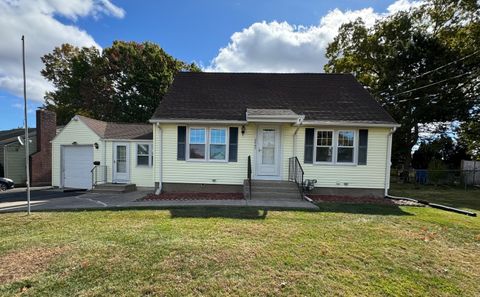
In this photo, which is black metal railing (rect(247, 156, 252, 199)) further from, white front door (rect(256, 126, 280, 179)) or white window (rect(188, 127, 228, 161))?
white window (rect(188, 127, 228, 161))

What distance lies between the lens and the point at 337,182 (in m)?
10.8

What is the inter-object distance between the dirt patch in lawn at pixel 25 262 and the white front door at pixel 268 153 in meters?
7.77

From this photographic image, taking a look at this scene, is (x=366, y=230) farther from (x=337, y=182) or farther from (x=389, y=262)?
(x=337, y=182)

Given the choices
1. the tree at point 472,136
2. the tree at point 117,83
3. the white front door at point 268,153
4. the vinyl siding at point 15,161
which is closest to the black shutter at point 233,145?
the white front door at point 268,153

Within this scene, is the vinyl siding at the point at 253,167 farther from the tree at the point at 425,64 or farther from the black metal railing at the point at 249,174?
the tree at the point at 425,64

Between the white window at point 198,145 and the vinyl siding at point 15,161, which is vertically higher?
the white window at point 198,145

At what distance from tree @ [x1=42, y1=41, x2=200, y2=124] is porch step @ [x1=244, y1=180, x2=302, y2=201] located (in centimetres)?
1960

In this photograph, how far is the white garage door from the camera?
13.1 m

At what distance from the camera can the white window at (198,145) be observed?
36.1ft

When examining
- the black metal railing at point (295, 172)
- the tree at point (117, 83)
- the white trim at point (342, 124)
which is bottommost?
the black metal railing at point (295, 172)

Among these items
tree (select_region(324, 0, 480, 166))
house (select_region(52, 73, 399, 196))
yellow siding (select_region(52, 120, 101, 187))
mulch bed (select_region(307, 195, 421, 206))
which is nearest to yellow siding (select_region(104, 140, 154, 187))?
yellow siding (select_region(52, 120, 101, 187))

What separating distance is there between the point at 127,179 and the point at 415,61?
22.1m

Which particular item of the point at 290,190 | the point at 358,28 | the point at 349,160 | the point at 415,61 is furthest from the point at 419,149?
the point at 290,190

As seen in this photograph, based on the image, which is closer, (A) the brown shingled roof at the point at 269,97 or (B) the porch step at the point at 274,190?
(B) the porch step at the point at 274,190
